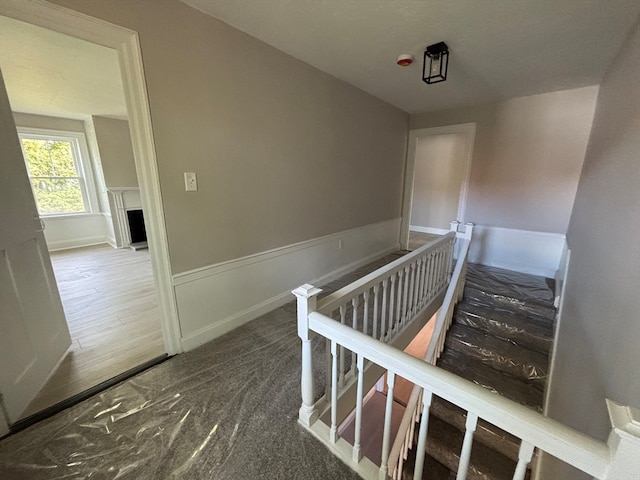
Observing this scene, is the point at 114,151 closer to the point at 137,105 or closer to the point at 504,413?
the point at 137,105

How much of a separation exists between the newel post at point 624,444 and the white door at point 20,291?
2.39m

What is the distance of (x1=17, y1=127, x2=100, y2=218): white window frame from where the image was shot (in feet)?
14.0

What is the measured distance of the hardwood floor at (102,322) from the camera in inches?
65.0

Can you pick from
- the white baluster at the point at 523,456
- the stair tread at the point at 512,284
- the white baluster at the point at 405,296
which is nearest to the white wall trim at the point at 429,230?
the stair tread at the point at 512,284

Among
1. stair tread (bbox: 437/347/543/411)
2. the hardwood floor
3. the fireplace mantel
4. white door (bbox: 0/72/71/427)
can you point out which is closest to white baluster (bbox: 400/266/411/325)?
stair tread (bbox: 437/347/543/411)

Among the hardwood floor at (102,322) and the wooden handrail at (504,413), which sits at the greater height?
the wooden handrail at (504,413)

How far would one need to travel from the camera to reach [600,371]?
1.00 metres

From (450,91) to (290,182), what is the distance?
7.57 ft

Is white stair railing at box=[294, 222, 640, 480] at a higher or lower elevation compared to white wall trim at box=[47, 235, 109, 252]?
higher

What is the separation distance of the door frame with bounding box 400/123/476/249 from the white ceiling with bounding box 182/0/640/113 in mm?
989

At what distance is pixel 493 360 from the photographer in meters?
2.36

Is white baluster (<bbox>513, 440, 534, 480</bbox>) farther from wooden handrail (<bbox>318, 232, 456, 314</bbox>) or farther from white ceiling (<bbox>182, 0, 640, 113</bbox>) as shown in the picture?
white ceiling (<bbox>182, 0, 640, 113</bbox>)

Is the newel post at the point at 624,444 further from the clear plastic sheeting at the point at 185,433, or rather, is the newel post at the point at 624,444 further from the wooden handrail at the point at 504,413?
the clear plastic sheeting at the point at 185,433

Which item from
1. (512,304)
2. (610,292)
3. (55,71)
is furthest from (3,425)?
(512,304)
